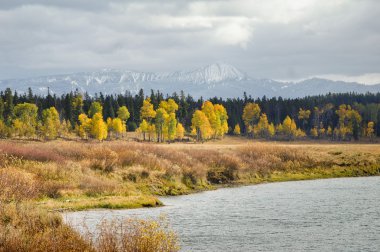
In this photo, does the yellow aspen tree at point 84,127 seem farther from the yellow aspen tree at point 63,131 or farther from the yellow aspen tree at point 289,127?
the yellow aspen tree at point 289,127

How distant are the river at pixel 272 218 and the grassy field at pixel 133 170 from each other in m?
3.11

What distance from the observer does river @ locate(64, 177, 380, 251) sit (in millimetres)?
24359

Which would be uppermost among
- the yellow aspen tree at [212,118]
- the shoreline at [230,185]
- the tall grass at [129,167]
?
the yellow aspen tree at [212,118]

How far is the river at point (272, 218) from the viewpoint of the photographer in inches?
959

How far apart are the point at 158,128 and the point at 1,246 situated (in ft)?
414

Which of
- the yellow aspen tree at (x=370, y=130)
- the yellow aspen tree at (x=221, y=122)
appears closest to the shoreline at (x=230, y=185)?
the yellow aspen tree at (x=221, y=122)

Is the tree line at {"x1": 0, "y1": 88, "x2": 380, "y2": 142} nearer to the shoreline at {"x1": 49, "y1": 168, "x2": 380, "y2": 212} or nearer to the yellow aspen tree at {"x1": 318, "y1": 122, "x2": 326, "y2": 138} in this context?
the yellow aspen tree at {"x1": 318, "y1": 122, "x2": 326, "y2": 138}

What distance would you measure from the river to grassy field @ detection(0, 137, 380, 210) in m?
3.11

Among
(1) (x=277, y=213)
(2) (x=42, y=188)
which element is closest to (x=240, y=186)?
(1) (x=277, y=213)

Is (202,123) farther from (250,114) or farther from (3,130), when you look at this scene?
(3,130)

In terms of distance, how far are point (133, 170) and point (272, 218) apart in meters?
19.2

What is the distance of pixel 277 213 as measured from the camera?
34.2 meters

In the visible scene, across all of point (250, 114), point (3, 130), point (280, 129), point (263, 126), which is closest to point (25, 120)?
point (3, 130)

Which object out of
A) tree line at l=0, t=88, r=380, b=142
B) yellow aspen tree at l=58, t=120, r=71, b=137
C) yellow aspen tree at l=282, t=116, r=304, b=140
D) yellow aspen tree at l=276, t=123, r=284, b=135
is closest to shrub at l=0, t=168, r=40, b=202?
tree line at l=0, t=88, r=380, b=142
